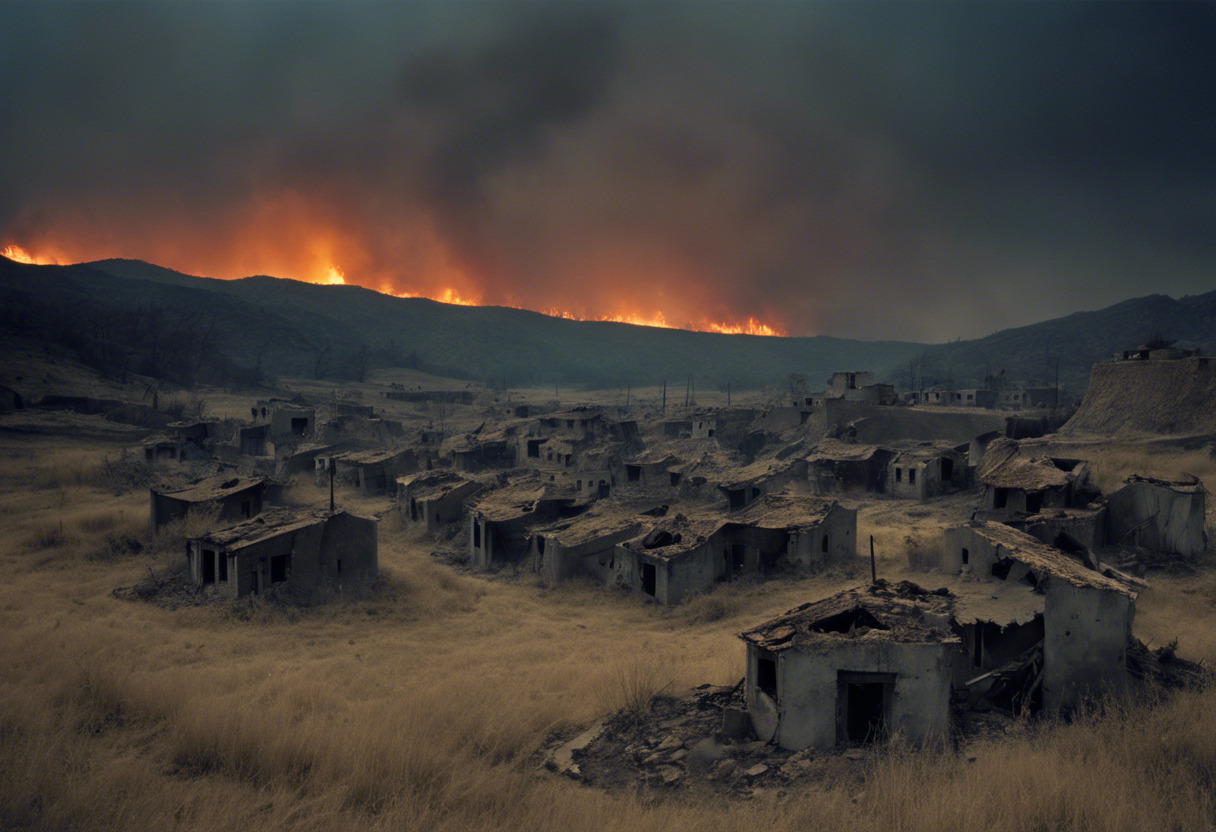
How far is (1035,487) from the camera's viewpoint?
27.7 meters

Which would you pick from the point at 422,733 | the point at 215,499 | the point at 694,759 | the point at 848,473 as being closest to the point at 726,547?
the point at 694,759

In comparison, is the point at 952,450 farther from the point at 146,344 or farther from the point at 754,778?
the point at 146,344

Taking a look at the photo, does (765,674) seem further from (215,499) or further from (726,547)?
(215,499)

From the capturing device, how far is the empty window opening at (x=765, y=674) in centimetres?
1199

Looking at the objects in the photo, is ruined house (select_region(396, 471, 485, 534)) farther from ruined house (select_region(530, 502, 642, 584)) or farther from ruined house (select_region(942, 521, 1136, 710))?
ruined house (select_region(942, 521, 1136, 710))

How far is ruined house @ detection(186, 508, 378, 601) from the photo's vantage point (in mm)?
23531

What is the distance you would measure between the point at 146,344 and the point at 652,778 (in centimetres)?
11455

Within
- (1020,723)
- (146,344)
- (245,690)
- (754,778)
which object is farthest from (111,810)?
(146,344)

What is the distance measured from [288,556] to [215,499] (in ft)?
32.7

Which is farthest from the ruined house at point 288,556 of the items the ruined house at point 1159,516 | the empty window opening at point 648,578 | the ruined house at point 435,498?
the ruined house at point 1159,516

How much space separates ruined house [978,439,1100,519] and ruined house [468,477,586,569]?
18776 mm

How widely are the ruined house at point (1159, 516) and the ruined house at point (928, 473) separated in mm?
12573

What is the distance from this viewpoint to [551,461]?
166 feet

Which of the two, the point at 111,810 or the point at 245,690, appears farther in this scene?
the point at 245,690
